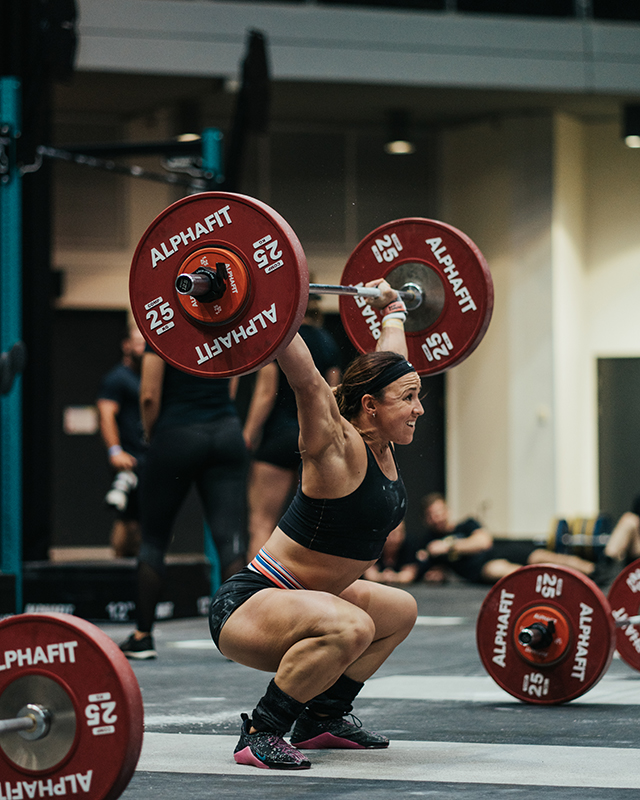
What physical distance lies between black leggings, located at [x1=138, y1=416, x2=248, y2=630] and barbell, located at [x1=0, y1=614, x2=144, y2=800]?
2184 millimetres

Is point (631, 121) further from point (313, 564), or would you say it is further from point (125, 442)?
point (313, 564)

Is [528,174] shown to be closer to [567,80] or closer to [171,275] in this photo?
[567,80]

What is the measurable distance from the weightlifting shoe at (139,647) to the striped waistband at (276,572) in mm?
1834

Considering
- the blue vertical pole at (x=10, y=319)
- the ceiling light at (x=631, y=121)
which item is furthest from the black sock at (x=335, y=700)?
the ceiling light at (x=631, y=121)

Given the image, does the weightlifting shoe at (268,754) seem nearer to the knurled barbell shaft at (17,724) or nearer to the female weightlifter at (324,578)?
the female weightlifter at (324,578)

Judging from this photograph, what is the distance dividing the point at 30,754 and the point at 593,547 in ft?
22.8

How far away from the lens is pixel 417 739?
3.09 metres

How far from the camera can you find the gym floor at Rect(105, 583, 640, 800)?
250cm

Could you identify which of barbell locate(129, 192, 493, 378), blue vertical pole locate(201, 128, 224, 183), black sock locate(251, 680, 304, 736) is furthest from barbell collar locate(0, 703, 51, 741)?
blue vertical pole locate(201, 128, 224, 183)

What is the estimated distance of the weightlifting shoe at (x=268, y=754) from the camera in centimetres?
271

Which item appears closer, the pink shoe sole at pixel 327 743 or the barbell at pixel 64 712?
the barbell at pixel 64 712

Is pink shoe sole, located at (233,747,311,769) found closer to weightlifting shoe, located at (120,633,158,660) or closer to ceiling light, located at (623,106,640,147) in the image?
weightlifting shoe, located at (120,633,158,660)

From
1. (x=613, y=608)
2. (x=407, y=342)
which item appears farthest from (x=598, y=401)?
(x=407, y=342)

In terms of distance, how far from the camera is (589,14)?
10055 millimetres
